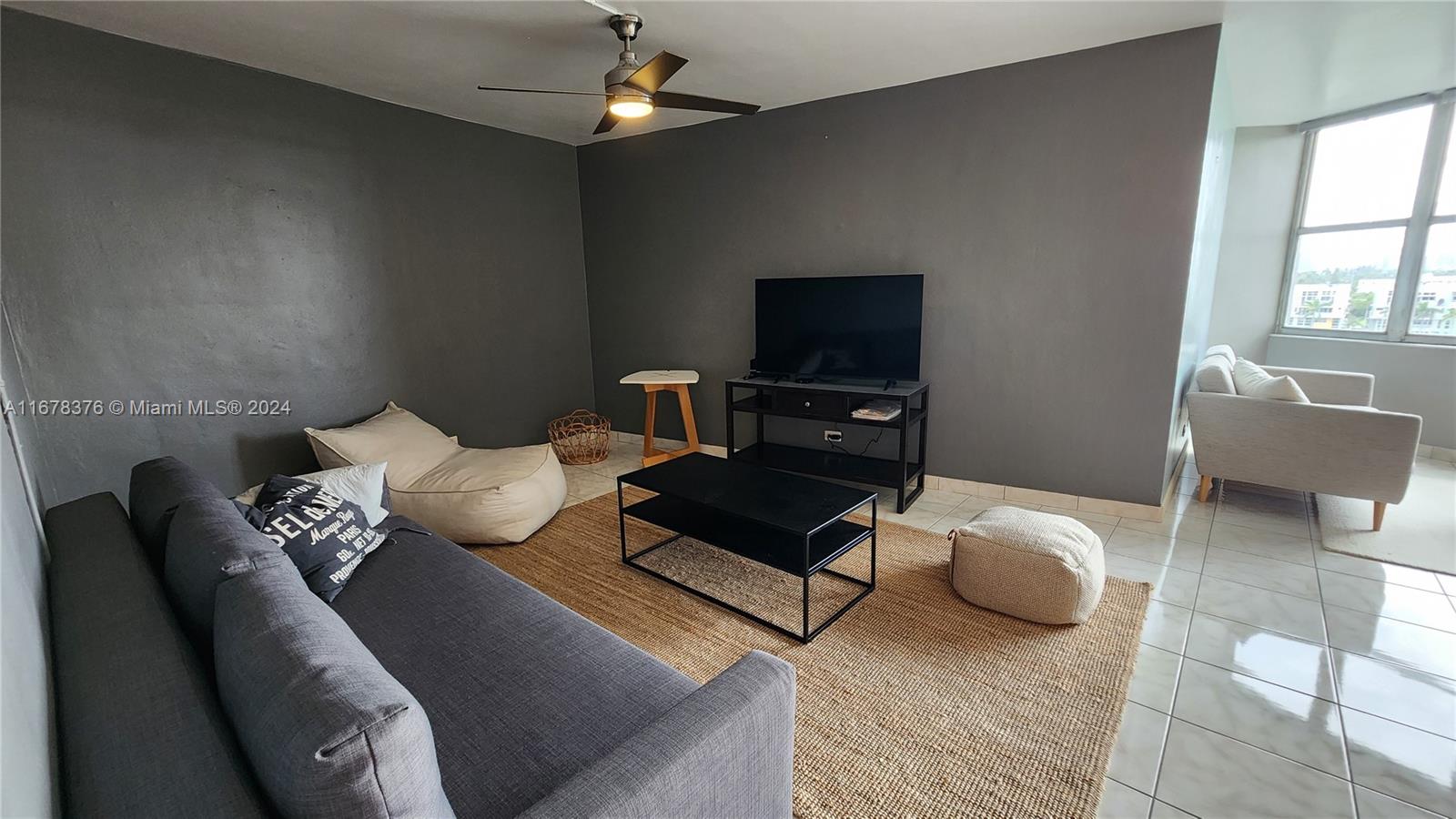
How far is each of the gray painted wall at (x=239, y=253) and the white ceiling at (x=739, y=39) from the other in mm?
241

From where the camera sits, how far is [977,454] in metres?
3.63

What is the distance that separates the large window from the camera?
429cm

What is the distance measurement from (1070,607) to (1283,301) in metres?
4.94

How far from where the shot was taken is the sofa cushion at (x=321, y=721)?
690 millimetres

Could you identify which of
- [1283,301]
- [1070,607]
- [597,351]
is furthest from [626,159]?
[1283,301]

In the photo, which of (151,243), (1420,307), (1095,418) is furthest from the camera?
(1420,307)

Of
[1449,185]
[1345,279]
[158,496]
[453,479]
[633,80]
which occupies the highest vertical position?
A: [633,80]

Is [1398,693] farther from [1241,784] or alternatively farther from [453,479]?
[453,479]

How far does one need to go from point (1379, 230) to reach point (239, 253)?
7.81m

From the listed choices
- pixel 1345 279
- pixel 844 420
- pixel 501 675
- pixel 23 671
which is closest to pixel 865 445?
pixel 844 420

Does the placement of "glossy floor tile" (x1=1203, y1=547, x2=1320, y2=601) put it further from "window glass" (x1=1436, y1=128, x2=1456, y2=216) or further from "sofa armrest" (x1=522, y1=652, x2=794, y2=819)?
"window glass" (x1=1436, y1=128, x2=1456, y2=216)

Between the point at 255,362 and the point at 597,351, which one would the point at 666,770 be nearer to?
the point at 255,362

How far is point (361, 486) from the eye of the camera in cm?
233

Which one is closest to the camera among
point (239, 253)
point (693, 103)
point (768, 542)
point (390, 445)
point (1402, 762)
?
point (1402, 762)
